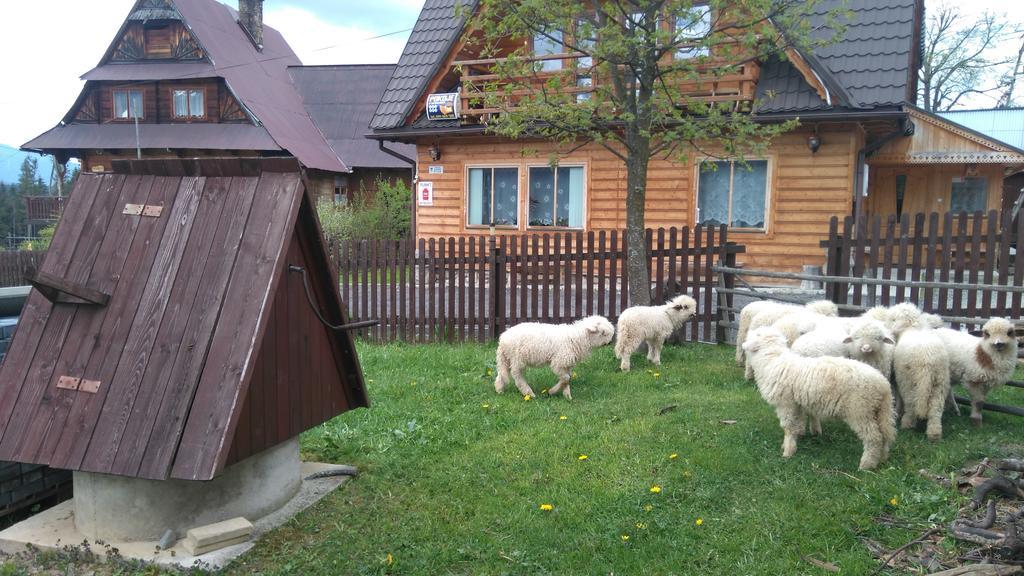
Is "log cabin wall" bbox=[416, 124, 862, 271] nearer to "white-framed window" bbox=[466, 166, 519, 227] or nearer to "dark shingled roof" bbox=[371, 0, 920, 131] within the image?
"white-framed window" bbox=[466, 166, 519, 227]

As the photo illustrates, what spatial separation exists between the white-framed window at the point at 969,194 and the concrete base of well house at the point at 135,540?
64.1 feet

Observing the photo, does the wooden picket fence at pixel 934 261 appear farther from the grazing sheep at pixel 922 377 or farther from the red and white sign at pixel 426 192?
the red and white sign at pixel 426 192

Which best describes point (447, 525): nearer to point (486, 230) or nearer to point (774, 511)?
point (774, 511)

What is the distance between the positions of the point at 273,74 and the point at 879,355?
98.1 feet

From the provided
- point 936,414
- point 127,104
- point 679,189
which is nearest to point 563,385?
point 936,414

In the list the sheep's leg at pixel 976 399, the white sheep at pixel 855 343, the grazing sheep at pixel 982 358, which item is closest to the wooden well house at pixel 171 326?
the white sheep at pixel 855 343

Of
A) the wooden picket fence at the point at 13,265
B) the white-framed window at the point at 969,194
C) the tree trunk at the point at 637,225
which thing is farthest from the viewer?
the wooden picket fence at the point at 13,265

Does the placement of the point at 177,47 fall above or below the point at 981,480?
above

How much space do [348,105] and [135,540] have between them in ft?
94.8

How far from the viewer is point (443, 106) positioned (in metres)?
15.9

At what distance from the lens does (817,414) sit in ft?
16.1

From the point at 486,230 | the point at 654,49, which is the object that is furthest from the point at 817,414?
the point at 486,230

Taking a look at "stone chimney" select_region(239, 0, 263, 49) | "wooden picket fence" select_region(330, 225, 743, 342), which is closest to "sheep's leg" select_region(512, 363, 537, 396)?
"wooden picket fence" select_region(330, 225, 743, 342)

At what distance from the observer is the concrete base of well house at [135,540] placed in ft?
13.0
